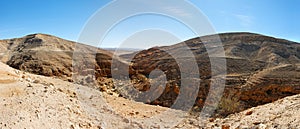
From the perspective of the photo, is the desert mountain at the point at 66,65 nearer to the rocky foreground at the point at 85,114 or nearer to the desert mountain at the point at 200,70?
the desert mountain at the point at 200,70

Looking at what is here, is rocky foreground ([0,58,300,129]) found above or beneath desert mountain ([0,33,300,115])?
beneath

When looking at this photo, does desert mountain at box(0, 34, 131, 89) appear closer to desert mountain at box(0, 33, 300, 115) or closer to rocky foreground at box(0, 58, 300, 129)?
desert mountain at box(0, 33, 300, 115)

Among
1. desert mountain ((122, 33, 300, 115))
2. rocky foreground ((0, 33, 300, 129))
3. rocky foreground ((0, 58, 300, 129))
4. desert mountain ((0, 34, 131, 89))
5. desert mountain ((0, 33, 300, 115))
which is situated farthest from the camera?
desert mountain ((0, 34, 131, 89))

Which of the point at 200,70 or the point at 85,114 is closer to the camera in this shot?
the point at 85,114

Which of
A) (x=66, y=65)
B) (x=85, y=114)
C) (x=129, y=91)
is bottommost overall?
(x=85, y=114)

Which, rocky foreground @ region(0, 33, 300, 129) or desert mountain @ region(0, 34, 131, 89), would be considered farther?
desert mountain @ region(0, 34, 131, 89)

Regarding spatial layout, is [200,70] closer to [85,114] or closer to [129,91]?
[129,91]

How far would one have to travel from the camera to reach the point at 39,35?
37594 mm

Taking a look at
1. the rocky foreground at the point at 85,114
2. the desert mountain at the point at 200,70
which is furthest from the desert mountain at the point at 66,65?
the rocky foreground at the point at 85,114

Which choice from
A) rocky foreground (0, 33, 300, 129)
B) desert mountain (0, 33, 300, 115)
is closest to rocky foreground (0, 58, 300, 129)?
rocky foreground (0, 33, 300, 129)

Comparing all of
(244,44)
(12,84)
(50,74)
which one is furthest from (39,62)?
(244,44)

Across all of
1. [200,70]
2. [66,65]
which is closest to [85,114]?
[200,70]

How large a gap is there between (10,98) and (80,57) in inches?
696

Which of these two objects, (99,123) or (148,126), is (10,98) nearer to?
(99,123)
